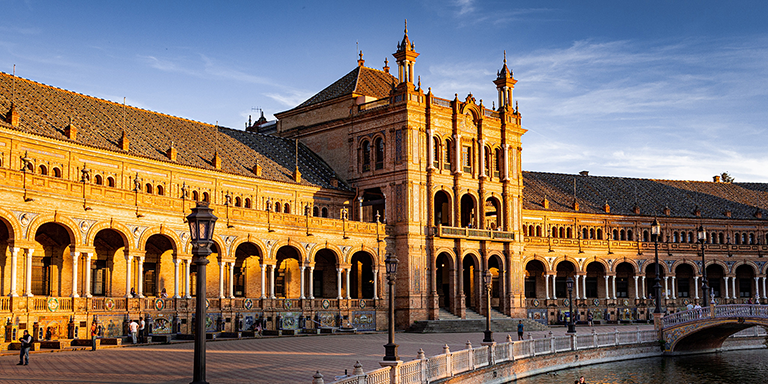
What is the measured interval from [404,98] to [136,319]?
27472mm

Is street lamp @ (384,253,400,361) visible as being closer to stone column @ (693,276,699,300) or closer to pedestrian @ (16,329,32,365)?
pedestrian @ (16,329,32,365)

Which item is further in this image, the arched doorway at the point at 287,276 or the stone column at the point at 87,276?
the arched doorway at the point at 287,276

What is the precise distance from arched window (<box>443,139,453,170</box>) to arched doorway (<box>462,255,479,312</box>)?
7.55 metres

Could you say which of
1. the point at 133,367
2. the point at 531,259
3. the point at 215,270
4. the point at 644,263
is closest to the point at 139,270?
the point at 215,270

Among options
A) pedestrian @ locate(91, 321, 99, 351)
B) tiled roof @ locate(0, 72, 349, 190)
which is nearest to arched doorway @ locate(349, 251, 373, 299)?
tiled roof @ locate(0, 72, 349, 190)

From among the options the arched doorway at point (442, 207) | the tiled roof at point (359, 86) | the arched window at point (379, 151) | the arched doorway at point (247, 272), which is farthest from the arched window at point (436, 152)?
the arched doorway at point (247, 272)

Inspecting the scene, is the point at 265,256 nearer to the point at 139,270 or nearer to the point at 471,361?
the point at 139,270

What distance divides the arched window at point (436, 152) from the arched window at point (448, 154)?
1.96 ft

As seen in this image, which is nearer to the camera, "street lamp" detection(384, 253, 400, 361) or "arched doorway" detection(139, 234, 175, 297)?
"street lamp" detection(384, 253, 400, 361)

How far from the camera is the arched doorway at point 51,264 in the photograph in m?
44.9

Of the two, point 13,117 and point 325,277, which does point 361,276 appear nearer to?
point 325,277

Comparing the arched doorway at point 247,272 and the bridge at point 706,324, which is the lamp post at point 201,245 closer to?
the bridge at point 706,324

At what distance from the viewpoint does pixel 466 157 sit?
2650 inches

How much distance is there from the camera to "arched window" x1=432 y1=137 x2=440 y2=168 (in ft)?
211
